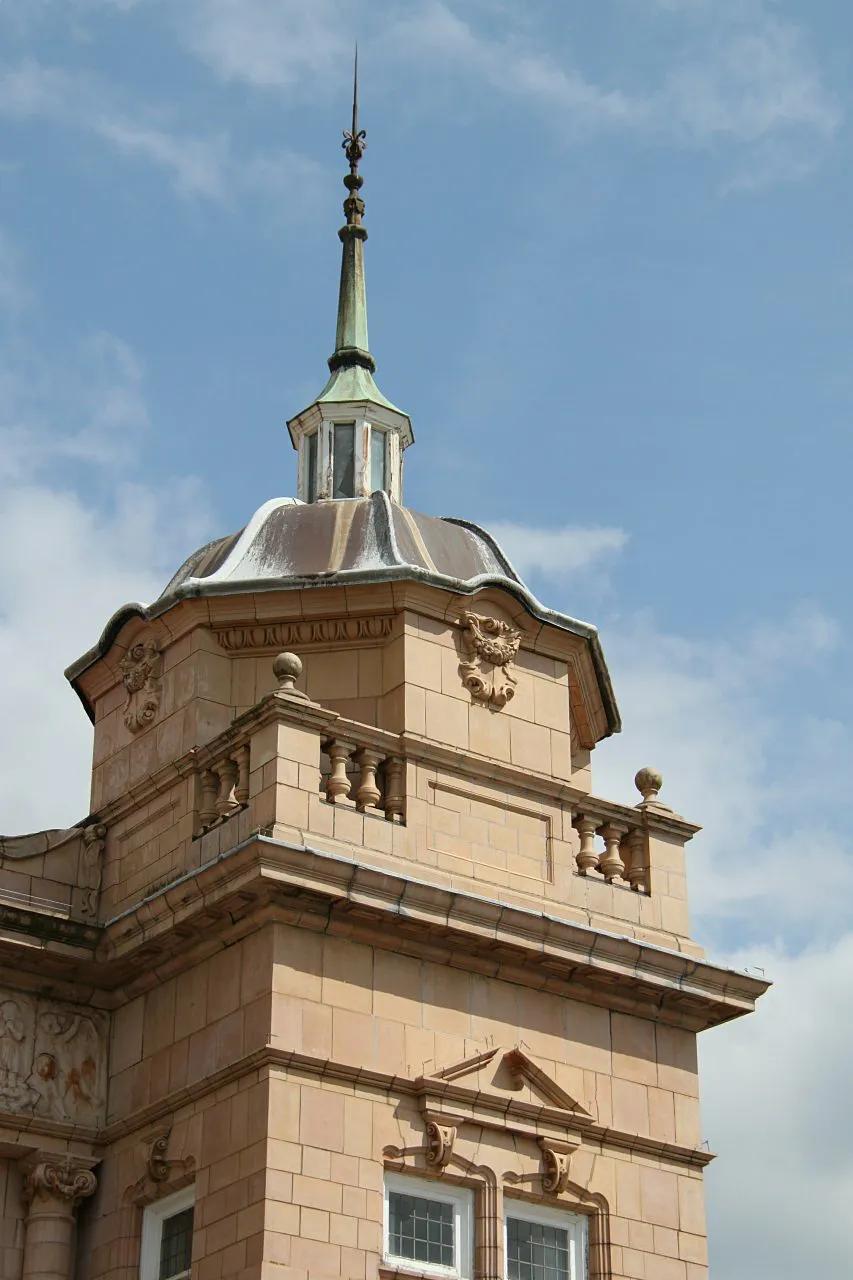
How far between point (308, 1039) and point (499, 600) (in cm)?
564

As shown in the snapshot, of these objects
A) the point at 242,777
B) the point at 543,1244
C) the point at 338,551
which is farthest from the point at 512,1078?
the point at 338,551

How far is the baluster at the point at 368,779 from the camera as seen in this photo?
2125cm

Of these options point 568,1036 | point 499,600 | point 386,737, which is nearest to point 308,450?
point 499,600

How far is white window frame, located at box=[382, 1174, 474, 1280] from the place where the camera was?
19781 mm

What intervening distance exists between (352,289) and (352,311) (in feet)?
0.94

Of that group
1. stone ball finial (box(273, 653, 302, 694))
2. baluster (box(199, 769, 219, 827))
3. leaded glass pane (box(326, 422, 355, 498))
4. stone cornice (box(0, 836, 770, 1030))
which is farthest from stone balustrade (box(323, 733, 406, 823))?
leaded glass pane (box(326, 422, 355, 498))

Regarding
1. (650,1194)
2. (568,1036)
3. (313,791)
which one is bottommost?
(650,1194)

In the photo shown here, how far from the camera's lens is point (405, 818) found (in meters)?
21.4

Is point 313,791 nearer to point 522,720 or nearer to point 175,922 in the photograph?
point 175,922

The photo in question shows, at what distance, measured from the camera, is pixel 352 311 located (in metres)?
28.7

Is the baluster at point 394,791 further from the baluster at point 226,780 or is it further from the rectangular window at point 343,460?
the rectangular window at point 343,460

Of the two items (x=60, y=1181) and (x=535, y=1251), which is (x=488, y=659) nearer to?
(x=535, y=1251)

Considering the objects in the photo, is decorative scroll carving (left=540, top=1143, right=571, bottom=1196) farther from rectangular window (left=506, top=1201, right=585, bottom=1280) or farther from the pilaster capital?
the pilaster capital

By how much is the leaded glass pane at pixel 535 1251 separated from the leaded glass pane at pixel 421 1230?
2.12 ft
